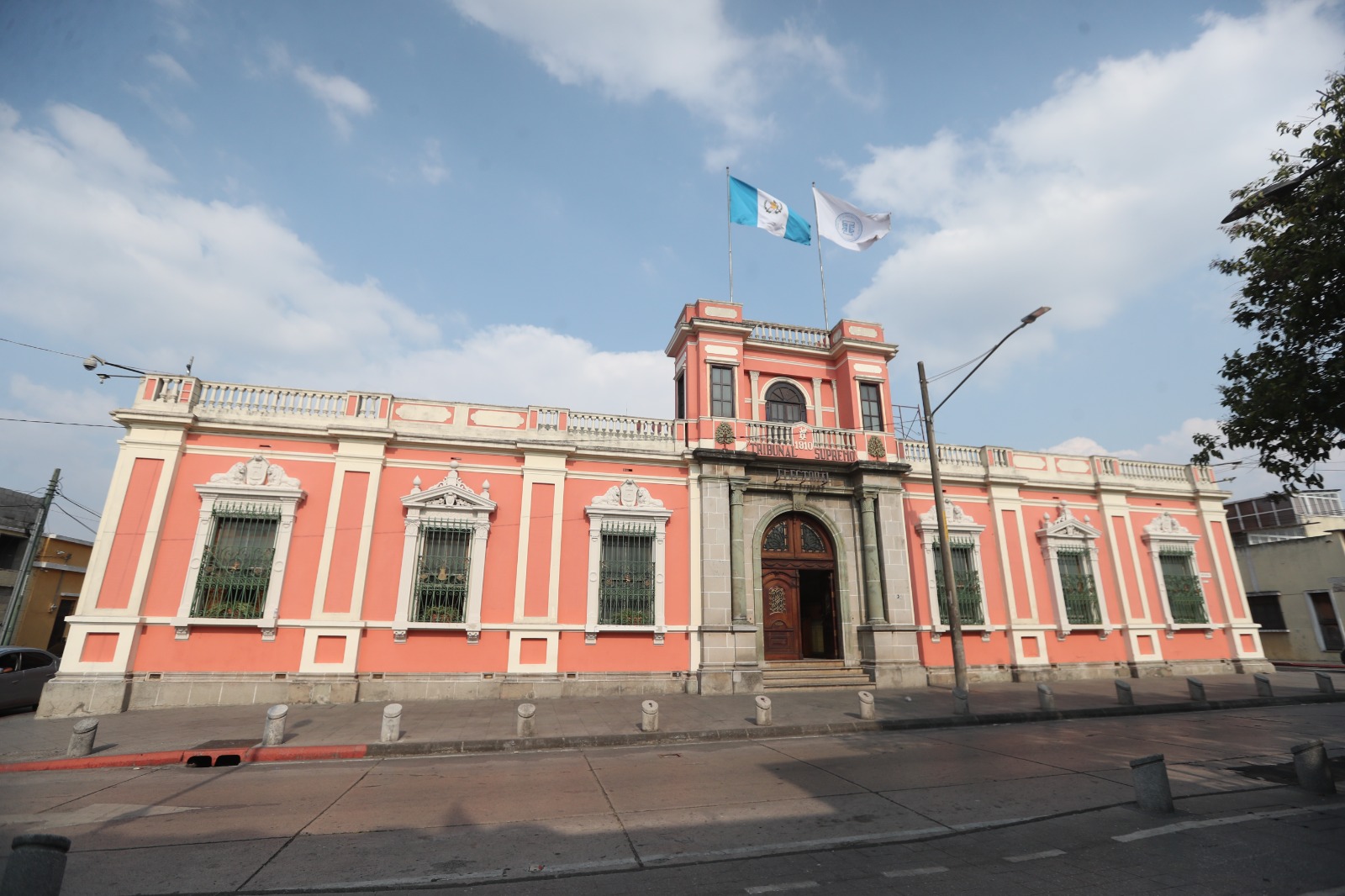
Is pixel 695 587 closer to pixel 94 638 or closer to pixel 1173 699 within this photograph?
pixel 1173 699

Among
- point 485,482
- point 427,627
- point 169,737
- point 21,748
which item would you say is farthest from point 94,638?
point 485,482

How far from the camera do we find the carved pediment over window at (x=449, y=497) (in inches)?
612

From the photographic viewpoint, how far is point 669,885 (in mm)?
4785

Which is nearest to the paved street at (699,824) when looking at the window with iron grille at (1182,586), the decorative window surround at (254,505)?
the decorative window surround at (254,505)

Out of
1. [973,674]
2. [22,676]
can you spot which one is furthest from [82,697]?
[973,674]

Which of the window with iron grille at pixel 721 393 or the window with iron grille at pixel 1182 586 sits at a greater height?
the window with iron grille at pixel 721 393

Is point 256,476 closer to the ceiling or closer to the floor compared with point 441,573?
closer to the ceiling

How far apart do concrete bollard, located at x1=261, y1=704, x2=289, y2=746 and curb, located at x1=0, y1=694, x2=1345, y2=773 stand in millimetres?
154

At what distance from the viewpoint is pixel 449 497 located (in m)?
15.8

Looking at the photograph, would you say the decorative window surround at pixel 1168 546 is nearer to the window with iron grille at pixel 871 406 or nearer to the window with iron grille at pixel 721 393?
the window with iron grille at pixel 871 406

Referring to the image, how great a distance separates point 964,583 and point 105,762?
20.3 metres

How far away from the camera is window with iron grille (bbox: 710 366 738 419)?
18.5 m

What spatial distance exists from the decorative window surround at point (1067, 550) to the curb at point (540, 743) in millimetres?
6201

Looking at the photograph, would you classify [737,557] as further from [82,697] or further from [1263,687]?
[82,697]
